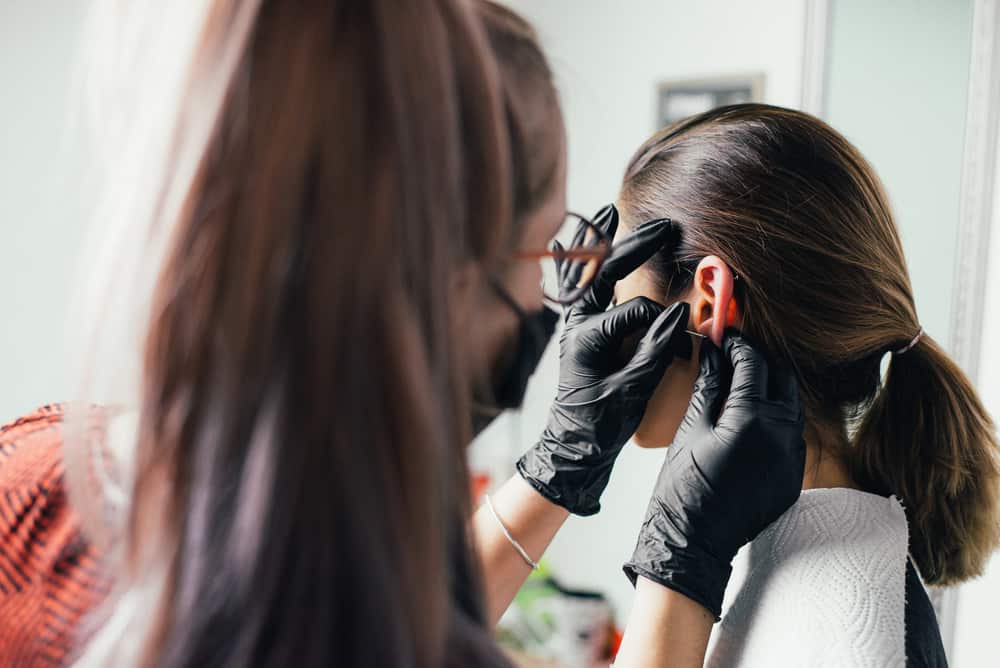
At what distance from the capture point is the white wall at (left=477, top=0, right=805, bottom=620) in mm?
1785

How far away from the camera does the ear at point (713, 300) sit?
0.88 meters

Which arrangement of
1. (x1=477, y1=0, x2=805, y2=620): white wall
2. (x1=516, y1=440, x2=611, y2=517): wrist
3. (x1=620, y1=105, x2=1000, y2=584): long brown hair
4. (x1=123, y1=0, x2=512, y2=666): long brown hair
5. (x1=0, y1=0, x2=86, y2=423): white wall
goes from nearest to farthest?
(x1=123, y1=0, x2=512, y2=666): long brown hair, (x1=620, y1=105, x2=1000, y2=584): long brown hair, (x1=516, y1=440, x2=611, y2=517): wrist, (x1=0, y1=0, x2=86, y2=423): white wall, (x1=477, y1=0, x2=805, y2=620): white wall

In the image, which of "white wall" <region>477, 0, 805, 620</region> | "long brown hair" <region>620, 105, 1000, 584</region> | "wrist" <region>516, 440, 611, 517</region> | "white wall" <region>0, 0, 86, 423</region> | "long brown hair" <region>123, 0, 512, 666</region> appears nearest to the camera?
"long brown hair" <region>123, 0, 512, 666</region>

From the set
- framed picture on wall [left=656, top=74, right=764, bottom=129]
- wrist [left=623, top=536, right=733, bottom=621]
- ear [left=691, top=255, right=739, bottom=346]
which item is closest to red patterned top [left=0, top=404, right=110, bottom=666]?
wrist [left=623, top=536, right=733, bottom=621]

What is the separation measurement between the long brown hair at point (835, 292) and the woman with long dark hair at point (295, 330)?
508 millimetres

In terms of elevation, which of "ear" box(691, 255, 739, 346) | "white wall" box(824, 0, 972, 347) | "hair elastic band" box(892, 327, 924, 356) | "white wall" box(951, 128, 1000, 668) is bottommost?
"white wall" box(951, 128, 1000, 668)

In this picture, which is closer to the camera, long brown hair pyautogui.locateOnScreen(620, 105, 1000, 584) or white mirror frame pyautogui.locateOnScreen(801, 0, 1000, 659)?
long brown hair pyautogui.locateOnScreen(620, 105, 1000, 584)

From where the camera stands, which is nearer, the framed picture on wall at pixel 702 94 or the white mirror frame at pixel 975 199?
the white mirror frame at pixel 975 199

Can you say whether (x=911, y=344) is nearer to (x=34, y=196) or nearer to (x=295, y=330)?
(x=295, y=330)

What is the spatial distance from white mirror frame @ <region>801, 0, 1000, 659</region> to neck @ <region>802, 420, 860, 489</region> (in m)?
0.57

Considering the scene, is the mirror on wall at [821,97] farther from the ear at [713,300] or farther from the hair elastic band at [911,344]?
the hair elastic band at [911,344]

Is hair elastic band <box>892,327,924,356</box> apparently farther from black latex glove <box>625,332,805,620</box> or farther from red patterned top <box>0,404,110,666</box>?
red patterned top <box>0,404,110,666</box>

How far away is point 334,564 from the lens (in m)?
0.40

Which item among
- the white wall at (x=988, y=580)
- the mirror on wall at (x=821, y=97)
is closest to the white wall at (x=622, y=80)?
the mirror on wall at (x=821, y=97)
